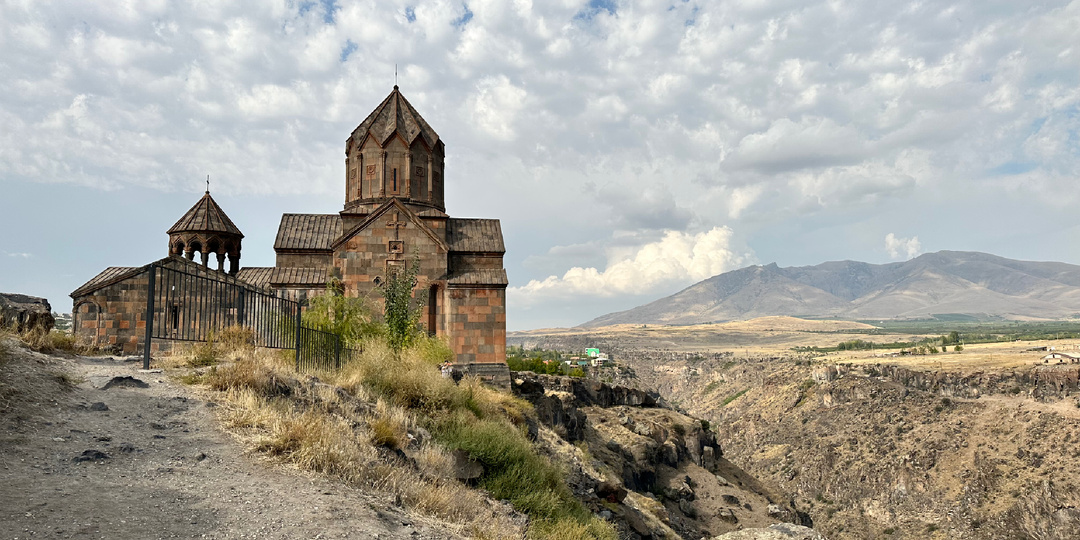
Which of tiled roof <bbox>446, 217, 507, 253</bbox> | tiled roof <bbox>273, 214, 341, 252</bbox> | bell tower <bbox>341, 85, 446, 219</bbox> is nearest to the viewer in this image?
tiled roof <bbox>446, 217, 507, 253</bbox>

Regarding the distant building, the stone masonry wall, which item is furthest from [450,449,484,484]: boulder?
the distant building

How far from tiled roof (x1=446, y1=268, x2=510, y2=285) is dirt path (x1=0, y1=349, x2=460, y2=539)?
41.8ft

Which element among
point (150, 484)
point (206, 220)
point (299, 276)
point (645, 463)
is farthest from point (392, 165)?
point (150, 484)

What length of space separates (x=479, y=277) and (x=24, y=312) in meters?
10.7

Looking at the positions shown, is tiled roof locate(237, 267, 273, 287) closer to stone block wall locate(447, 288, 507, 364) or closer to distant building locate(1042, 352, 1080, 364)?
stone block wall locate(447, 288, 507, 364)

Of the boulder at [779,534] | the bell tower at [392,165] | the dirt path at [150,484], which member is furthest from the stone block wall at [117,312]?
the boulder at [779,534]

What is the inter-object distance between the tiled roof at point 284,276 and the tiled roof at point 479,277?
413 cm

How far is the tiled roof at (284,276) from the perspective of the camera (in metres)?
20.2

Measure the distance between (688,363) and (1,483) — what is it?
368 feet

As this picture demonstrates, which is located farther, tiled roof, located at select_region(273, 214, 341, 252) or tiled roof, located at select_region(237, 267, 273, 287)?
tiled roof, located at select_region(273, 214, 341, 252)

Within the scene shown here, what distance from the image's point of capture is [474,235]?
2138 cm

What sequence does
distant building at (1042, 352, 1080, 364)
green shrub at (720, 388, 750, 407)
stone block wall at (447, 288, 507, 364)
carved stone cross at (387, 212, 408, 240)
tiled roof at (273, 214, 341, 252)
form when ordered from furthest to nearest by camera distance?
green shrub at (720, 388, 750, 407), distant building at (1042, 352, 1080, 364), tiled roof at (273, 214, 341, 252), carved stone cross at (387, 212, 408, 240), stone block wall at (447, 288, 507, 364)

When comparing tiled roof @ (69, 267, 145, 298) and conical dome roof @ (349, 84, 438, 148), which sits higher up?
conical dome roof @ (349, 84, 438, 148)

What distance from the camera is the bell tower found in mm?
21953
